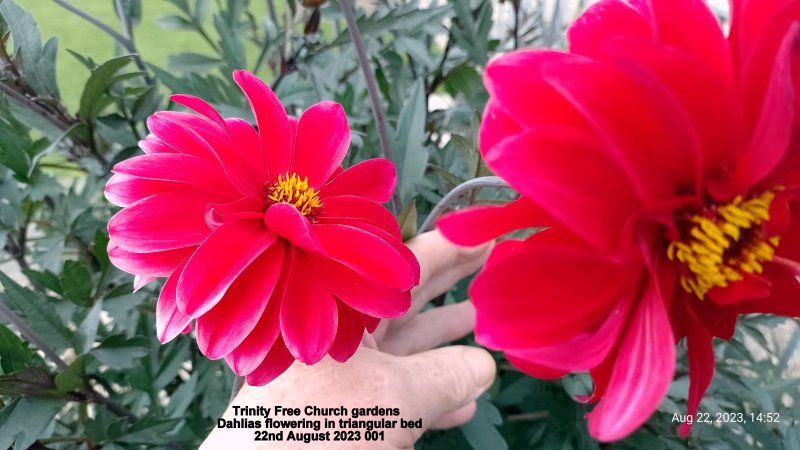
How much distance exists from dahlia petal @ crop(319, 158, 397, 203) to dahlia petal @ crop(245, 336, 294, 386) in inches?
4.8

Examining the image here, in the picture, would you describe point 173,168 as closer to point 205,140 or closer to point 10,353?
point 205,140

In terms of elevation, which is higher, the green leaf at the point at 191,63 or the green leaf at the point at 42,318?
the green leaf at the point at 191,63

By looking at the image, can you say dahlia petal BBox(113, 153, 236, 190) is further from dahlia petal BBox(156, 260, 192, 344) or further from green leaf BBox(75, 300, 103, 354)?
green leaf BBox(75, 300, 103, 354)

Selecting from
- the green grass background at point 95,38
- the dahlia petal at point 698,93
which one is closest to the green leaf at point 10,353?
the dahlia petal at point 698,93

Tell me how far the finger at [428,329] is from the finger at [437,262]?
2cm

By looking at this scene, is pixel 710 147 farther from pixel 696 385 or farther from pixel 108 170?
pixel 108 170

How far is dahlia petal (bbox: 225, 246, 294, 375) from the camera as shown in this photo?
0.35 m

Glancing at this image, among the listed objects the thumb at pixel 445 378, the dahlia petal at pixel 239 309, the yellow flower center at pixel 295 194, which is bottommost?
the thumb at pixel 445 378

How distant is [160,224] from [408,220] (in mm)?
221

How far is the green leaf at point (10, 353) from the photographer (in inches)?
19.7

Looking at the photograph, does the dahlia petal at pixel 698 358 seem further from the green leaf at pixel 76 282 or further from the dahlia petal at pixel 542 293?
the green leaf at pixel 76 282

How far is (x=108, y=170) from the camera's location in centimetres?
67

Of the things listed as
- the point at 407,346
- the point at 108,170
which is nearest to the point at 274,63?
the point at 108,170

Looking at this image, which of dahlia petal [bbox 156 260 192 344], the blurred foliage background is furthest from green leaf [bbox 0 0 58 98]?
dahlia petal [bbox 156 260 192 344]
